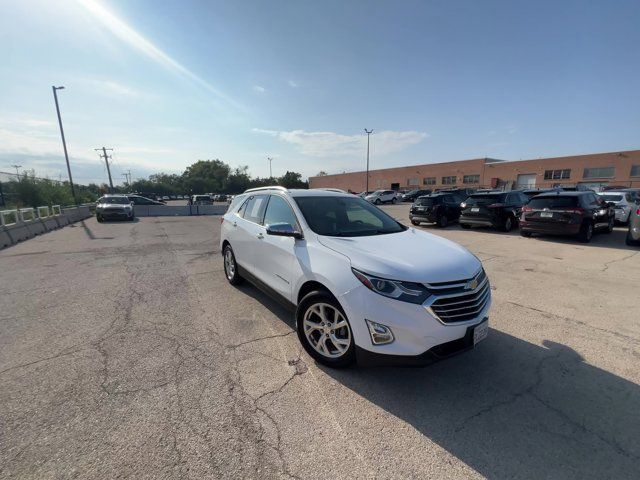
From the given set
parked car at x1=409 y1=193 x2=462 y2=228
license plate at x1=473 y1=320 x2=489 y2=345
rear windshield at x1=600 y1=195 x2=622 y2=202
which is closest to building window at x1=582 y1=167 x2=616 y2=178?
rear windshield at x1=600 y1=195 x2=622 y2=202

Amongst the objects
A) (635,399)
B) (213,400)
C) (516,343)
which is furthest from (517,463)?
(213,400)

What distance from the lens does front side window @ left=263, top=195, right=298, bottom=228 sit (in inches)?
150

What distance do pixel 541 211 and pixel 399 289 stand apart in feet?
32.8

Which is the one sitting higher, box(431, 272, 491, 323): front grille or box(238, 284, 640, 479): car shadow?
box(431, 272, 491, 323): front grille

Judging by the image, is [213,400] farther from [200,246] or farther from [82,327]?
[200,246]

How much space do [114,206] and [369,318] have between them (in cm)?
2126

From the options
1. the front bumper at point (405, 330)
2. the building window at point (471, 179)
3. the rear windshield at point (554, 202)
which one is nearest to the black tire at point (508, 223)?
the rear windshield at point (554, 202)

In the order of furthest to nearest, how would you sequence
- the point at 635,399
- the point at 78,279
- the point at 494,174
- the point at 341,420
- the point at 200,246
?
the point at 494,174 → the point at 200,246 → the point at 78,279 → the point at 635,399 → the point at 341,420

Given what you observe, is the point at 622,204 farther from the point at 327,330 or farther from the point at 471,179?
the point at 471,179

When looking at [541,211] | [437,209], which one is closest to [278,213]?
[541,211]

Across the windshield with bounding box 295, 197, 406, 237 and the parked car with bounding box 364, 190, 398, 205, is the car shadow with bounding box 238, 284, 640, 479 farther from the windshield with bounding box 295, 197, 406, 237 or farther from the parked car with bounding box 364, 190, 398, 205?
the parked car with bounding box 364, 190, 398, 205

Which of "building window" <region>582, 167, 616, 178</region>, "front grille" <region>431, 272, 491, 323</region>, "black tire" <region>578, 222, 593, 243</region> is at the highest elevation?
"building window" <region>582, 167, 616, 178</region>

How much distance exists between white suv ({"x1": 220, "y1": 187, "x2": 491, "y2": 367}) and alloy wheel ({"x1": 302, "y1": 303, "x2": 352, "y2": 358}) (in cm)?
1

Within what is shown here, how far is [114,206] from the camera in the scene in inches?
747
